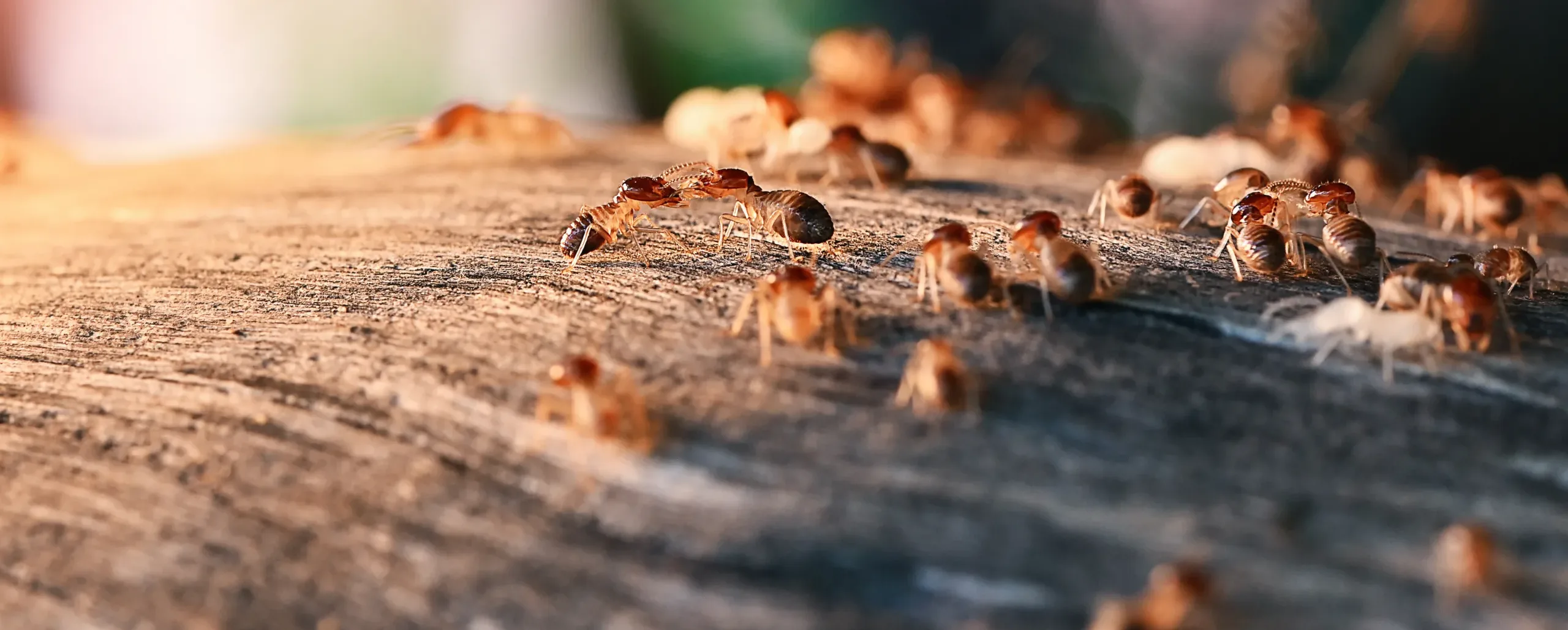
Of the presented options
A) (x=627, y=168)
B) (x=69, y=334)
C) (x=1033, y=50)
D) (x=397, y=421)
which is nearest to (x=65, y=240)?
Result: (x=69, y=334)

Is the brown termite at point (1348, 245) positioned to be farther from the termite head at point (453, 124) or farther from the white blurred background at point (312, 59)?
the white blurred background at point (312, 59)

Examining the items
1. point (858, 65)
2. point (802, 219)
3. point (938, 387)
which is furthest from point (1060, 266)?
point (858, 65)

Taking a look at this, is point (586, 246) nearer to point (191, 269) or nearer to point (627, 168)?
point (191, 269)

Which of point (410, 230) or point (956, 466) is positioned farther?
point (410, 230)

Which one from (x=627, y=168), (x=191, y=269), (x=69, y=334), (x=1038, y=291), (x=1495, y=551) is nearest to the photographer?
(x=1495, y=551)

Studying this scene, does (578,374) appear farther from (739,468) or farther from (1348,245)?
(1348,245)

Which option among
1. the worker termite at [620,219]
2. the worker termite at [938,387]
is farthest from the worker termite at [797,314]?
the worker termite at [620,219]
